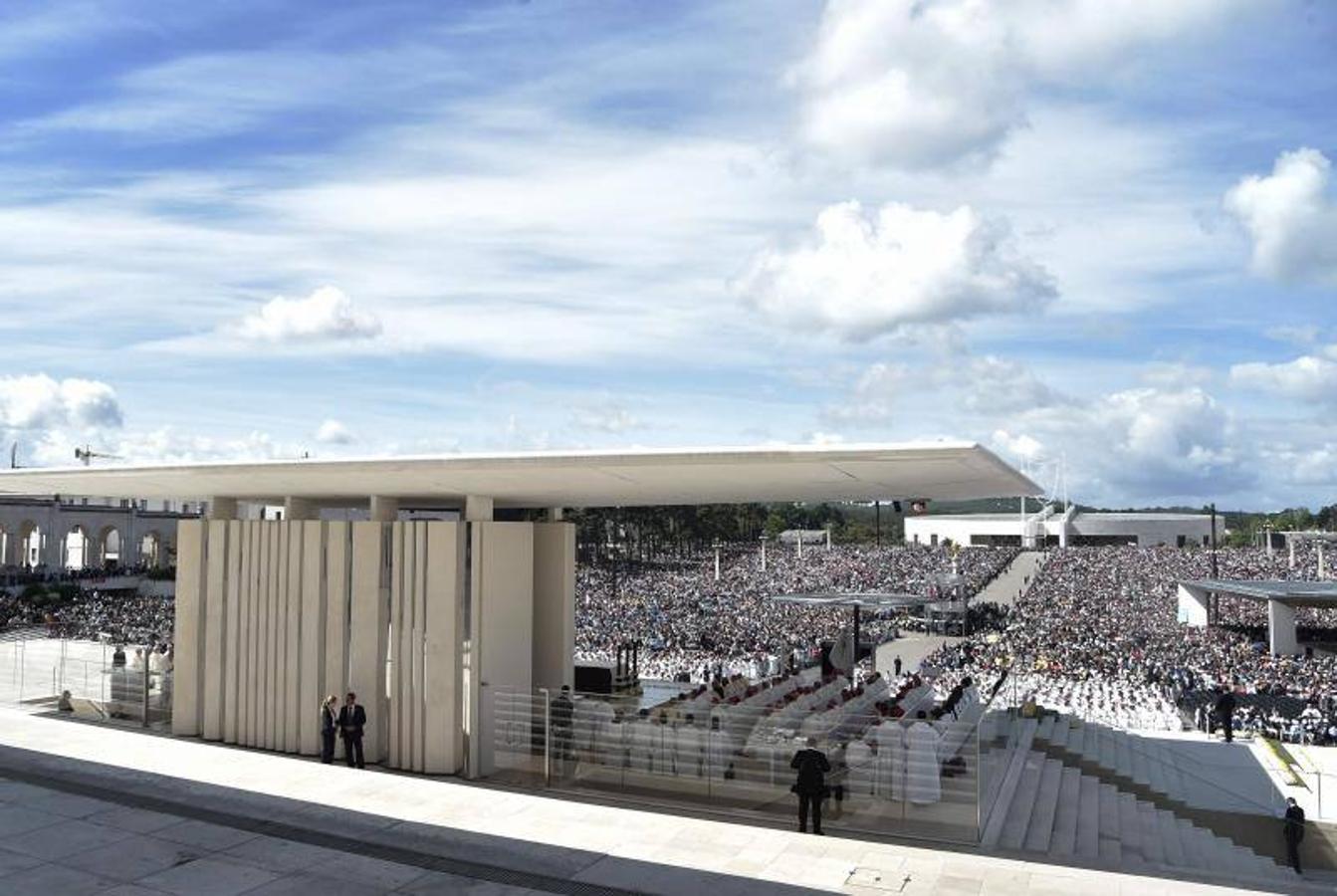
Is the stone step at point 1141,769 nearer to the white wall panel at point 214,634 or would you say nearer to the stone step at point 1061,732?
the stone step at point 1061,732

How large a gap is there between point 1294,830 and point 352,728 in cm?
1341

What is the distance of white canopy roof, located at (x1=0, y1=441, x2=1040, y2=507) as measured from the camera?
873 cm

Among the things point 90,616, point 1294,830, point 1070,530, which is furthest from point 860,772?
point 1070,530

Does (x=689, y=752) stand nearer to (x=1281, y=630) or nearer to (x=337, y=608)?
(x=337, y=608)

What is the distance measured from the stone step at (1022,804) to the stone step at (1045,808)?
0.06 metres

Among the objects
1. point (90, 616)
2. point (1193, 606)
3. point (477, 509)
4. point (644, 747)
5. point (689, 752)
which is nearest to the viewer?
point (689, 752)

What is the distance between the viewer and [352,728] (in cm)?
1223

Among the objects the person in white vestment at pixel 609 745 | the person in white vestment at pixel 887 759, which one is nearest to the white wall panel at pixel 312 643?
the person in white vestment at pixel 609 745

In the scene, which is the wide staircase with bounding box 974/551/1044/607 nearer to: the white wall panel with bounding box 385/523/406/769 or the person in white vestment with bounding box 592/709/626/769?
the person in white vestment with bounding box 592/709/626/769

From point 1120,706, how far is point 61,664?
23.1 meters

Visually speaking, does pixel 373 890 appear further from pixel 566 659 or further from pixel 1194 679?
pixel 1194 679

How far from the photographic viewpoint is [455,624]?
12211 mm

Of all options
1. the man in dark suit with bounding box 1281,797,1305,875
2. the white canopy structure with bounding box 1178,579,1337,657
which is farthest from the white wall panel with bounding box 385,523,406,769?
the white canopy structure with bounding box 1178,579,1337,657

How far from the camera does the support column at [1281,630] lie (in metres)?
35.2
